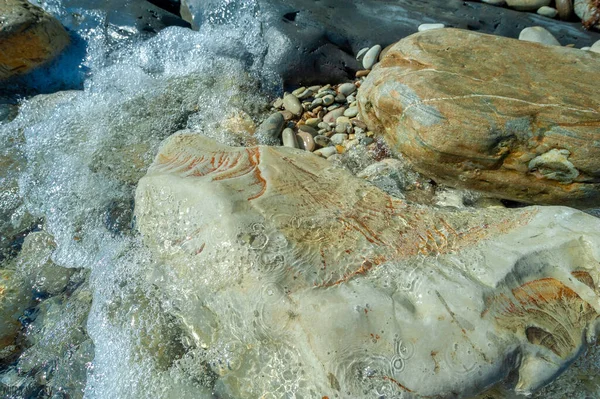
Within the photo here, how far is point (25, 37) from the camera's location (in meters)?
4.61

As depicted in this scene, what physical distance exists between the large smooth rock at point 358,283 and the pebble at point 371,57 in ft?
6.80

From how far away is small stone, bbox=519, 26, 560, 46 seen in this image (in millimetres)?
4324

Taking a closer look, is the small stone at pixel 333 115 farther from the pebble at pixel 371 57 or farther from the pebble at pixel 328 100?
the pebble at pixel 371 57

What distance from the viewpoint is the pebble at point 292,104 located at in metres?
4.22

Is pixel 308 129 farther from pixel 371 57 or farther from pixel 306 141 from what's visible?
pixel 371 57

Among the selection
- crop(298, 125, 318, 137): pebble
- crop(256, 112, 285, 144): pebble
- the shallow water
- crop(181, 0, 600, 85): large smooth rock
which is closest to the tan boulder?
the shallow water

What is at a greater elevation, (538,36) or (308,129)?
(538,36)

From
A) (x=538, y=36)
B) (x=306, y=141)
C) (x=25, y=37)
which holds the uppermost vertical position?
(x=538, y=36)

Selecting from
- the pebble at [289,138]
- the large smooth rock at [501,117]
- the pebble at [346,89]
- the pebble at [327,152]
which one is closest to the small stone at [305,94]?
the pebble at [346,89]

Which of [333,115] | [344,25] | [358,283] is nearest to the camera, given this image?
[358,283]

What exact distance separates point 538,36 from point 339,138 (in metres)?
2.20

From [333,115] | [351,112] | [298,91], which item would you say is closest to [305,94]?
[298,91]

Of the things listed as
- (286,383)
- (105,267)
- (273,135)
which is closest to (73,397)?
(105,267)

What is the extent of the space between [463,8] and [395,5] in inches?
27.1
